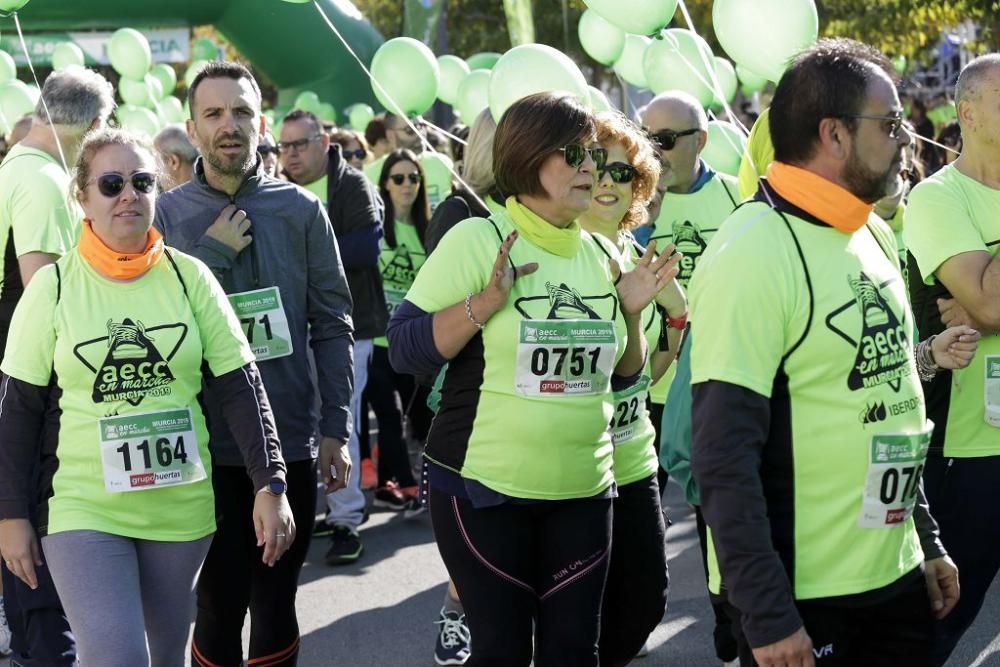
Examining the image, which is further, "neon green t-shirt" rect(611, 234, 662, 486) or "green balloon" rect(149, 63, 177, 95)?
"green balloon" rect(149, 63, 177, 95)

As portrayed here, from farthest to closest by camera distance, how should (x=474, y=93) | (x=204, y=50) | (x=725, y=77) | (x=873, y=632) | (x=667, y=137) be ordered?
(x=204, y=50) → (x=725, y=77) → (x=474, y=93) → (x=667, y=137) → (x=873, y=632)

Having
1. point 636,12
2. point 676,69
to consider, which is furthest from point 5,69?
point 636,12

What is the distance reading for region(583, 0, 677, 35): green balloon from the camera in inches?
201

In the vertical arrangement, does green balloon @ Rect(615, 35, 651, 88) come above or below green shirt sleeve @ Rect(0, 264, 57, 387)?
above

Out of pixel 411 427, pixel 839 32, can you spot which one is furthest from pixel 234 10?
pixel 411 427

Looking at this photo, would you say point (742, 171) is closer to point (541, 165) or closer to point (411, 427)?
point (541, 165)

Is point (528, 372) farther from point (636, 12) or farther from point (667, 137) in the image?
point (667, 137)

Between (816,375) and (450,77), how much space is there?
23.9 feet

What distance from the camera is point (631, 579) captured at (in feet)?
13.5

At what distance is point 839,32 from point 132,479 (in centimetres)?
1649

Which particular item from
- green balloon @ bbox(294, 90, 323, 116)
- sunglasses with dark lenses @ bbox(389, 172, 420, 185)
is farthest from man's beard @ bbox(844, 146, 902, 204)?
green balloon @ bbox(294, 90, 323, 116)

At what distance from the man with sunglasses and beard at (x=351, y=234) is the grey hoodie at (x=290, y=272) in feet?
8.86

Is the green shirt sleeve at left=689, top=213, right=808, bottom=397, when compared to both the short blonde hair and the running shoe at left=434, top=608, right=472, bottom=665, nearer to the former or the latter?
the short blonde hair

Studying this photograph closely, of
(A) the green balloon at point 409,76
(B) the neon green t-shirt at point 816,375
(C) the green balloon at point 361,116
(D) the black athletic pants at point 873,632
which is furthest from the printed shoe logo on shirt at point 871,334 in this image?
(C) the green balloon at point 361,116
